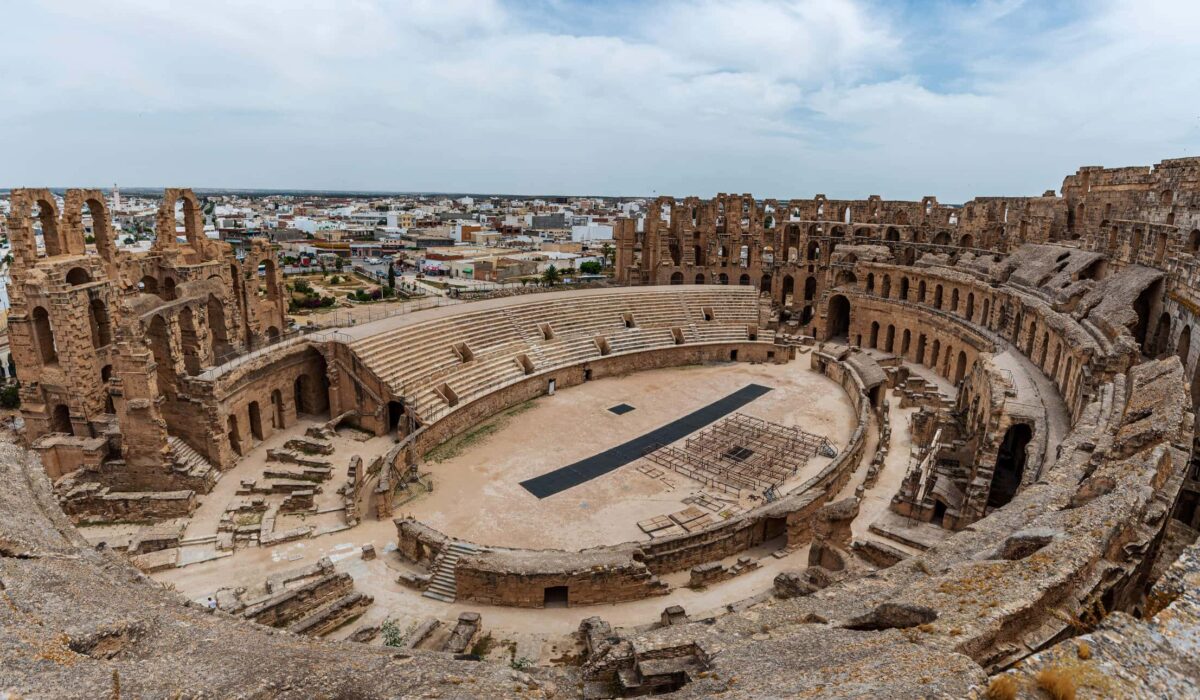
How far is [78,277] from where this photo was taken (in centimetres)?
2238

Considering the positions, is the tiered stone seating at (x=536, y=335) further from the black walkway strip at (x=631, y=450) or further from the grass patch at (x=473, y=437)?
the black walkway strip at (x=631, y=450)

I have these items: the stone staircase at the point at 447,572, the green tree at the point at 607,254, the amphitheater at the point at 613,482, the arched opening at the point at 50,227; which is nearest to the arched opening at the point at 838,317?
the amphitheater at the point at 613,482

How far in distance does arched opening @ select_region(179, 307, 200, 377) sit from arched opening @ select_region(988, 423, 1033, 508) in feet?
87.7

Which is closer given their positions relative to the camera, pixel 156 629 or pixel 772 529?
pixel 156 629

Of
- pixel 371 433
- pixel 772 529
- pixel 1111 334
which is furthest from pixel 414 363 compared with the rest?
pixel 1111 334

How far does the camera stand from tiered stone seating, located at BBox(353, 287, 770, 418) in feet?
85.7

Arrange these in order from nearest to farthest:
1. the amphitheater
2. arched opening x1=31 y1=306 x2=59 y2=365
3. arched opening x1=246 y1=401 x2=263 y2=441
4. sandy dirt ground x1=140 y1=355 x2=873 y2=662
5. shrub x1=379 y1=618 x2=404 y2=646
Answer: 1. the amphitheater
2. shrub x1=379 y1=618 x2=404 y2=646
3. sandy dirt ground x1=140 y1=355 x2=873 y2=662
4. arched opening x1=31 y1=306 x2=59 y2=365
5. arched opening x1=246 y1=401 x2=263 y2=441

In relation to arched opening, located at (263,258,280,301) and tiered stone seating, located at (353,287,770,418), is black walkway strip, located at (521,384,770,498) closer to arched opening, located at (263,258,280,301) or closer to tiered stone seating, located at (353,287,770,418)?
tiered stone seating, located at (353,287,770,418)

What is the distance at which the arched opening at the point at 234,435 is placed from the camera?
2195 centimetres

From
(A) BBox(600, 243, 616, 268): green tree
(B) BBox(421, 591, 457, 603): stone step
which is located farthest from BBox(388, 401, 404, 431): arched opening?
(A) BBox(600, 243, 616, 268): green tree

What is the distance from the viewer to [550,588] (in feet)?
51.3

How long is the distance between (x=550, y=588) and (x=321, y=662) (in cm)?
735

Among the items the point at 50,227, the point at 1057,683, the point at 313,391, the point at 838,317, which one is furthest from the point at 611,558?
the point at 838,317

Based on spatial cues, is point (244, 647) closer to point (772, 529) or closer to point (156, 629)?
point (156, 629)
